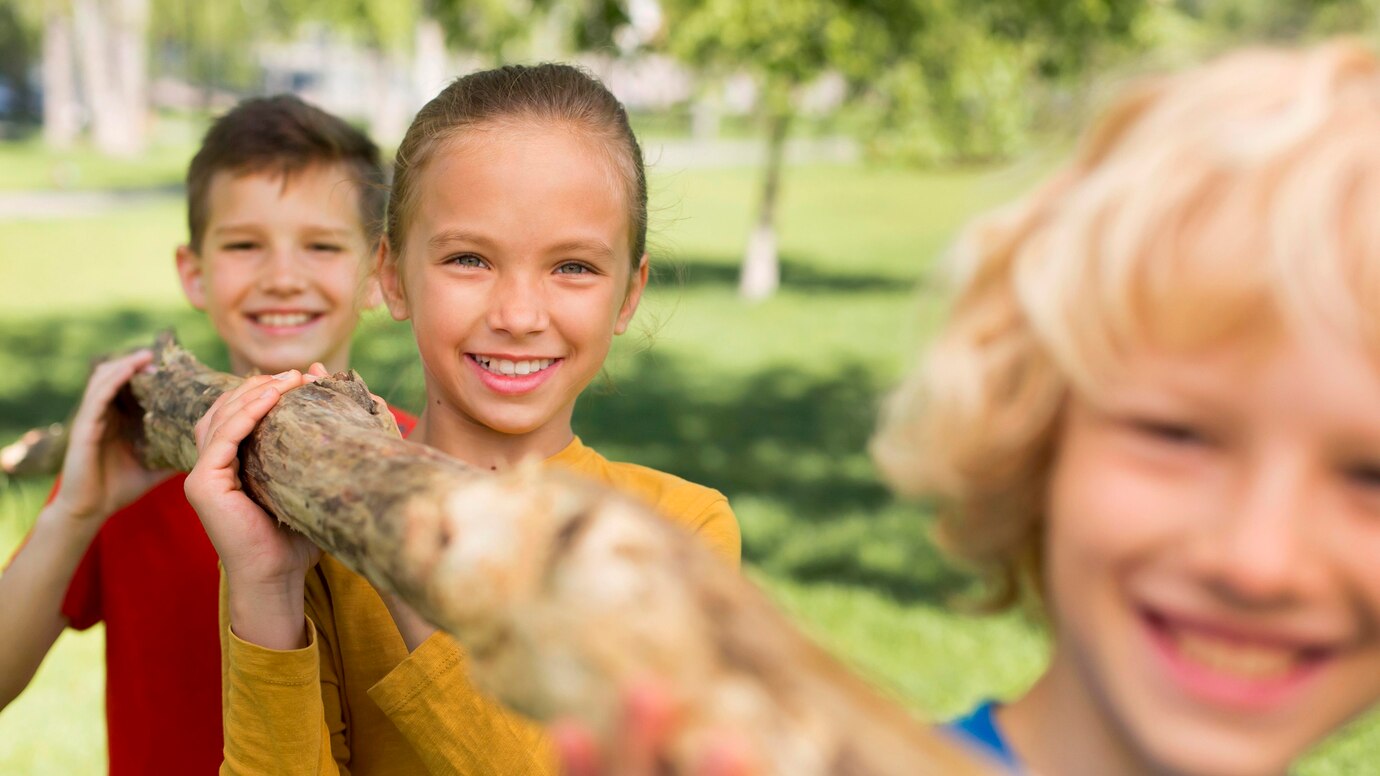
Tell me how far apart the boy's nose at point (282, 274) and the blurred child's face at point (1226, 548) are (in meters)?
2.26

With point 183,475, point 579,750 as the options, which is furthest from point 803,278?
point 579,750

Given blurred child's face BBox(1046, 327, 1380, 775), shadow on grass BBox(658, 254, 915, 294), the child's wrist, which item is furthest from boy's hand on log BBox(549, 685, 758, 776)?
shadow on grass BBox(658, 254, 915, 294)

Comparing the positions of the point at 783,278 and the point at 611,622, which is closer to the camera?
the point at 611,622

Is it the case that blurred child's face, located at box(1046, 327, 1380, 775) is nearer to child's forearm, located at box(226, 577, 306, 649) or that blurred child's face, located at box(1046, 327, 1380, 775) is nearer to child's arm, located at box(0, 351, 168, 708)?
child's forearm, located at box(226, 577, 306, 649)

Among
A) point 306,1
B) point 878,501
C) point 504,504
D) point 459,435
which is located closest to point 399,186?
point 459,435

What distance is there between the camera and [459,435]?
241 cm

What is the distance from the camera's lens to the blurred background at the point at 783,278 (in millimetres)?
5189

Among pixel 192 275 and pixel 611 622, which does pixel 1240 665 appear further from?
pixel 192 275

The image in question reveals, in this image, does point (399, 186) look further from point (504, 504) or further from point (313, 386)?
point (504, 504)

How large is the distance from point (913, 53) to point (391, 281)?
11.1 metres

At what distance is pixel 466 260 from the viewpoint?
7.57 feet

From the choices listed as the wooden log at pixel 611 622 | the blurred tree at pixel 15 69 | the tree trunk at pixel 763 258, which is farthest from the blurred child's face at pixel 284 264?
the blurred tree at pixel 15 69

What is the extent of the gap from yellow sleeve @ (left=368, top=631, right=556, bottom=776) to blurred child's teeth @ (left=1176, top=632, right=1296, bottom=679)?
3.52 ft

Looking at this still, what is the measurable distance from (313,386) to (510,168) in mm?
541
